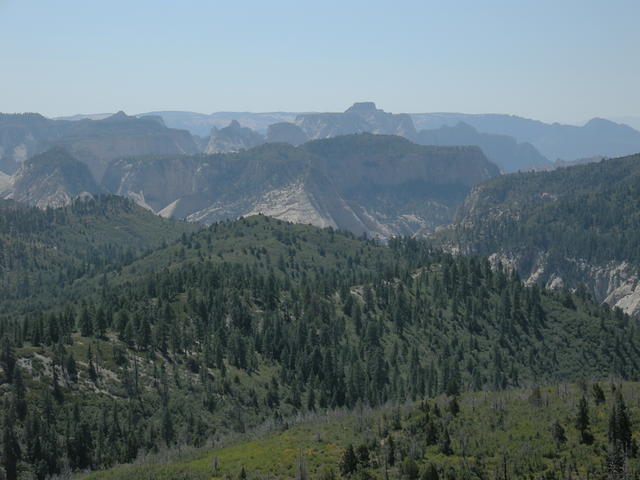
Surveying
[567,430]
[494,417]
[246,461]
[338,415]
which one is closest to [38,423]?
[246,461]

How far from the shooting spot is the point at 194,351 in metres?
166

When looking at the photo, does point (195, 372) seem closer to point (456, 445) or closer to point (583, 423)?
point (456, 445)

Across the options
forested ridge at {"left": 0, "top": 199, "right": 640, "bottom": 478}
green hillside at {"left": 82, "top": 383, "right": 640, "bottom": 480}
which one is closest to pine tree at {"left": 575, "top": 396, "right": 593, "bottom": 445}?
green hillside at {"left": 82, "top": 383, "right": 640, "bottom": 480}

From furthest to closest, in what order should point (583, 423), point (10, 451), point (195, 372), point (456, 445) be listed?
1. point (195, 372)
2. point (10, 451)
3. point (456, 445)
4. point (583, 423)

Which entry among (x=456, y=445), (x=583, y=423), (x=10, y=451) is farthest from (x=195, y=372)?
(x=583, y=423)

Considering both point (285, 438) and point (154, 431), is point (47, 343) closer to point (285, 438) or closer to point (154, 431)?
point (154, 431)

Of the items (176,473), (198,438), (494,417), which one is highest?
(494,417)

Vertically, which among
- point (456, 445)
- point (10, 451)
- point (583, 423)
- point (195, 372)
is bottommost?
point (195, 372)

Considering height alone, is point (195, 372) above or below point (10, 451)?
below

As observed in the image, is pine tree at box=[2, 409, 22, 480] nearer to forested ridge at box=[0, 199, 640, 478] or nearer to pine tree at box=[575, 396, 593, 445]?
forested ridge at box=[0, 199, 640, 478]

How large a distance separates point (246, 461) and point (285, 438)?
1366 centimetres

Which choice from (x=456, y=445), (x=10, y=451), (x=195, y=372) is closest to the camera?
(x=456, y=445)

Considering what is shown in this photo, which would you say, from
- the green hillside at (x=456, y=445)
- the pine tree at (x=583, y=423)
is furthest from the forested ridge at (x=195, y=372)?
the pine tree at (x=583, y=423)

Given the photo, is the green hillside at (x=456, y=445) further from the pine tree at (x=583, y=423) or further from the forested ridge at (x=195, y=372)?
the forested ridge at (x=195, y=372)
